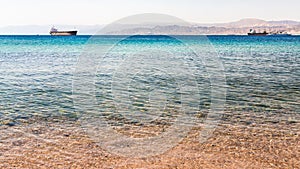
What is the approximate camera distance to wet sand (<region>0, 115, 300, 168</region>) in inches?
322

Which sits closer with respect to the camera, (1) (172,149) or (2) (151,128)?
(1) (172,149)

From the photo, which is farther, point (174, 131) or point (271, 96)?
point (271, 96)

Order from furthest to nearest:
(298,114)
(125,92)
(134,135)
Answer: (125,92) < (298,114) < (134,135)

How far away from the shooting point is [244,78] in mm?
23172

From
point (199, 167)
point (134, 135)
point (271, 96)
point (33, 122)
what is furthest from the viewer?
point (271, 96)

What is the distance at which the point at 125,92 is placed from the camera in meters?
17.7

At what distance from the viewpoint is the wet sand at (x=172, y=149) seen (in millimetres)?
8180

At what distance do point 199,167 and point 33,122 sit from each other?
6.26 m

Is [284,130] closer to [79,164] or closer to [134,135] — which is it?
[134,135]

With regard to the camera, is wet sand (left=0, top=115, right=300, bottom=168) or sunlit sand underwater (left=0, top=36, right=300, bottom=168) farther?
sunlit sand underwater (left=0, top=36, right=300, bottom=168)

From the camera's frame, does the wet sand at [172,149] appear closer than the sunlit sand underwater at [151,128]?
Yes

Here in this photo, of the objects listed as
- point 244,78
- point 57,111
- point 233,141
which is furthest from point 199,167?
point 244,78

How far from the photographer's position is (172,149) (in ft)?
30.2

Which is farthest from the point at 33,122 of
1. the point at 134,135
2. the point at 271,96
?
the point at 271,96
